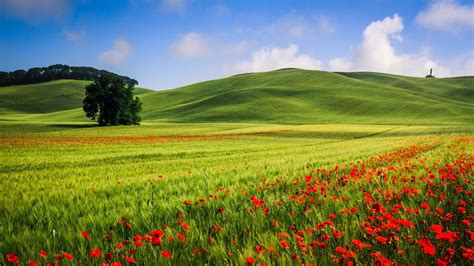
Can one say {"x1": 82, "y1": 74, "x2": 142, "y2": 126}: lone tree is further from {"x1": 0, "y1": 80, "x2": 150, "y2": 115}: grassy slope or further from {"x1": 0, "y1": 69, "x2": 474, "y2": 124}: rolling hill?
{"x1": 0, "y1": 80, "x2": 150, "y2": 115}: grassy slope

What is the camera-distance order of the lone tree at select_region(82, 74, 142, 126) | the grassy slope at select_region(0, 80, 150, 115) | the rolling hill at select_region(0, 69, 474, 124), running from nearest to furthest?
the lone tree at select_region(82, 74, 142, 126) → the rolling hill at select_region(0, 69, 474, 124) → the grassy slope at select_region(0, 80, 150, 115)

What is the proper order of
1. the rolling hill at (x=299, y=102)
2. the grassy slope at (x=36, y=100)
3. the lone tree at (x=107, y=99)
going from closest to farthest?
the lone tree at (x=107, y=99) < the rolling hill at (x=299, y=102) < the grassy slope at (x=36, y=100)

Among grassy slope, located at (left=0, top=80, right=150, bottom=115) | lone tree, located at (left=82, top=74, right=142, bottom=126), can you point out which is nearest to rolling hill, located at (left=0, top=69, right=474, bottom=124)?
grassy slope, located at (left=0, top=80, right=150, bottom=115)

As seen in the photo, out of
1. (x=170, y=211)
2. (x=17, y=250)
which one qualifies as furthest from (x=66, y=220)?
(x=170, y=211)

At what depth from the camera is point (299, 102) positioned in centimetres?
11069

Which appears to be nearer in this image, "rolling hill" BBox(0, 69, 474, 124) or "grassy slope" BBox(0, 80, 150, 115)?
"rolling hill" BBox(0, 69, 474, 124)

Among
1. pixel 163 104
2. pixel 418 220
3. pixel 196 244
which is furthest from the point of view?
pixel 163 104

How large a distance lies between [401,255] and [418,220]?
2.88 feet

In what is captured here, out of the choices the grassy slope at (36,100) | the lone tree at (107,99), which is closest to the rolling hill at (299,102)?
the grassy slope at (36,100)

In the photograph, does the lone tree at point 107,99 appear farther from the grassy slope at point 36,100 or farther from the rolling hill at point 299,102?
the grassy slope at point 36,100

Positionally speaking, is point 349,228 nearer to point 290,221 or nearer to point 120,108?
point 290,221

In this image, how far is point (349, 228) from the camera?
2.93 metres

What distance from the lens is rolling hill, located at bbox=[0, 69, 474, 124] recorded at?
9362cm

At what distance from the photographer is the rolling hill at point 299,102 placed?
93.6 metres
